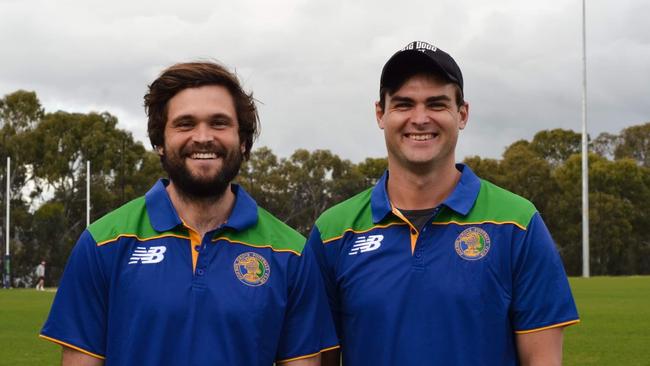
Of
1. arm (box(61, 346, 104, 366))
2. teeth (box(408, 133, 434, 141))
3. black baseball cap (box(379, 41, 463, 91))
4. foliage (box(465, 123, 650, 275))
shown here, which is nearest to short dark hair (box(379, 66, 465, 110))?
black baseball cap (box(379, 41, 463, 91))

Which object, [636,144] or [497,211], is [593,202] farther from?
[497,211]

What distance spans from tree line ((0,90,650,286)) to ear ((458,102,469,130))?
1922 inches

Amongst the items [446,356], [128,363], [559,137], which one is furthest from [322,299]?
[559,137]

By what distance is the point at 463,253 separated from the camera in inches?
159

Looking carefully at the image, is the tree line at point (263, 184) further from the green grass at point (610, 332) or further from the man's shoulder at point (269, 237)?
the man's shoulder at point (269, 237)

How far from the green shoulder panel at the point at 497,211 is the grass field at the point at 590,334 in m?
→ 8.92

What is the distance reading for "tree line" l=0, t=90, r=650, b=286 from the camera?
171 ft

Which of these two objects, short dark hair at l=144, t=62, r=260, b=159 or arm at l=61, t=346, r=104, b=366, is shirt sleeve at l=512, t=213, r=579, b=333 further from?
arm at l=61, t=346, r=104, b=366

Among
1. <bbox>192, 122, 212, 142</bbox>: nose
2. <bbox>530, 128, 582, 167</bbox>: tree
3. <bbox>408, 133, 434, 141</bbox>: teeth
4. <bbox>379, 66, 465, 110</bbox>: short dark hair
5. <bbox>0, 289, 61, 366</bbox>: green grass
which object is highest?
<bbox>530, 128, 582, 167</bbox>: tree

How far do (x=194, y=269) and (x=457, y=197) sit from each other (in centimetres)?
116

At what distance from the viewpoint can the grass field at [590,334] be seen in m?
13.3

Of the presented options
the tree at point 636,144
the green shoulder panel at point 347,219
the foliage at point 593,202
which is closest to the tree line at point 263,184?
the foliage at point 593,202

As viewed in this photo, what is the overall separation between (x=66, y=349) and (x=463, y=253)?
5.42 feet

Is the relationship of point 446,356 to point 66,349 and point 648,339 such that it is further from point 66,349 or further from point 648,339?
point 648,339
